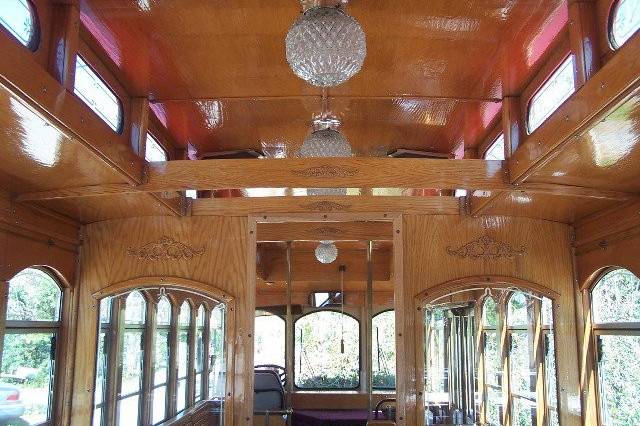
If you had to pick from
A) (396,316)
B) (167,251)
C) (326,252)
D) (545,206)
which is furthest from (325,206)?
(545,206)

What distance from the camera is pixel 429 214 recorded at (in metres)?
4.41

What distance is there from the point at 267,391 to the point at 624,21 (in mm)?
3665

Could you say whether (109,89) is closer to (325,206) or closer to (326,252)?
(325,206)

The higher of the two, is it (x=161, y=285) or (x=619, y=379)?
(x=161, y=285)

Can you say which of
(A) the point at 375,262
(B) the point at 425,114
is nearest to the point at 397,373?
(A) the point at 375,262

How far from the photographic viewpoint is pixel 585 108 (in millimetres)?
2312

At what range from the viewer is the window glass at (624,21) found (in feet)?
7.63

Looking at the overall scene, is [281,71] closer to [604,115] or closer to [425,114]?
[425,114]

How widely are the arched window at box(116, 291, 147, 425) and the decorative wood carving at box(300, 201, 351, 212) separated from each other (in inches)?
52.9

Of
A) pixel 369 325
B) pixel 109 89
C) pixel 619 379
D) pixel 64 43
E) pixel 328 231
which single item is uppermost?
pixel 109 89

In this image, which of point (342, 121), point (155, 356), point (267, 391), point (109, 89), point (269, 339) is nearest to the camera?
point (109, 89)

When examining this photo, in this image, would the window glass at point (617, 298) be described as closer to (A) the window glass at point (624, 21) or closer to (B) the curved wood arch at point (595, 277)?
(B) the curved wood arch at point (595, 277)

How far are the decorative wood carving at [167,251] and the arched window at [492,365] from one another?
6.75 feet

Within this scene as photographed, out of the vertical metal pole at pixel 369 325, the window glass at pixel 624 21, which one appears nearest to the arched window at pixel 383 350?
the vertical metal pole at pixel 369 325
